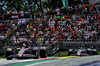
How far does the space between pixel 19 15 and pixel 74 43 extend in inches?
363

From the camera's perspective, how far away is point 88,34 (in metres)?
17.4

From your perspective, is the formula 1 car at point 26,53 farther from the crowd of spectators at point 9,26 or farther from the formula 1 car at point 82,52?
the crowd of spectators at point 9,26

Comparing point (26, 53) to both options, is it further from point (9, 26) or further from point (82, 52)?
point (9, 26)

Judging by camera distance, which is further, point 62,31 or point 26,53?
point 62,31

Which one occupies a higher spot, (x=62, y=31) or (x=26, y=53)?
(x=62, y=31)

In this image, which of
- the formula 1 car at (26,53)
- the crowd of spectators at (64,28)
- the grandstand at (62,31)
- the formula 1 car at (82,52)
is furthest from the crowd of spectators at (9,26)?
the formula 1 car at (82,52)

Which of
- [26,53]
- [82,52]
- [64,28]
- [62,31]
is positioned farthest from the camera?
[64,28]

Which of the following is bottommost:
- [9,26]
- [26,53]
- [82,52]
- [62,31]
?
[82,52]

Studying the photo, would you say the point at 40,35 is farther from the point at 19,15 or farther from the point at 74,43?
the point at 19,15

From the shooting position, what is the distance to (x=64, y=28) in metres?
18.6

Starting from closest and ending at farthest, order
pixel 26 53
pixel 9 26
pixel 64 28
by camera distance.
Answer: pixel 26 53, pixel 64 28, pixel 9 26

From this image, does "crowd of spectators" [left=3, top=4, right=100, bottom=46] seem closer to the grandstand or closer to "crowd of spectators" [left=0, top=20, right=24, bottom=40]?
the grandstand

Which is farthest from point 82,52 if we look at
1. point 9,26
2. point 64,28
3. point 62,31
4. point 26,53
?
point 9,26

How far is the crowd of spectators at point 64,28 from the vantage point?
17.5 m
